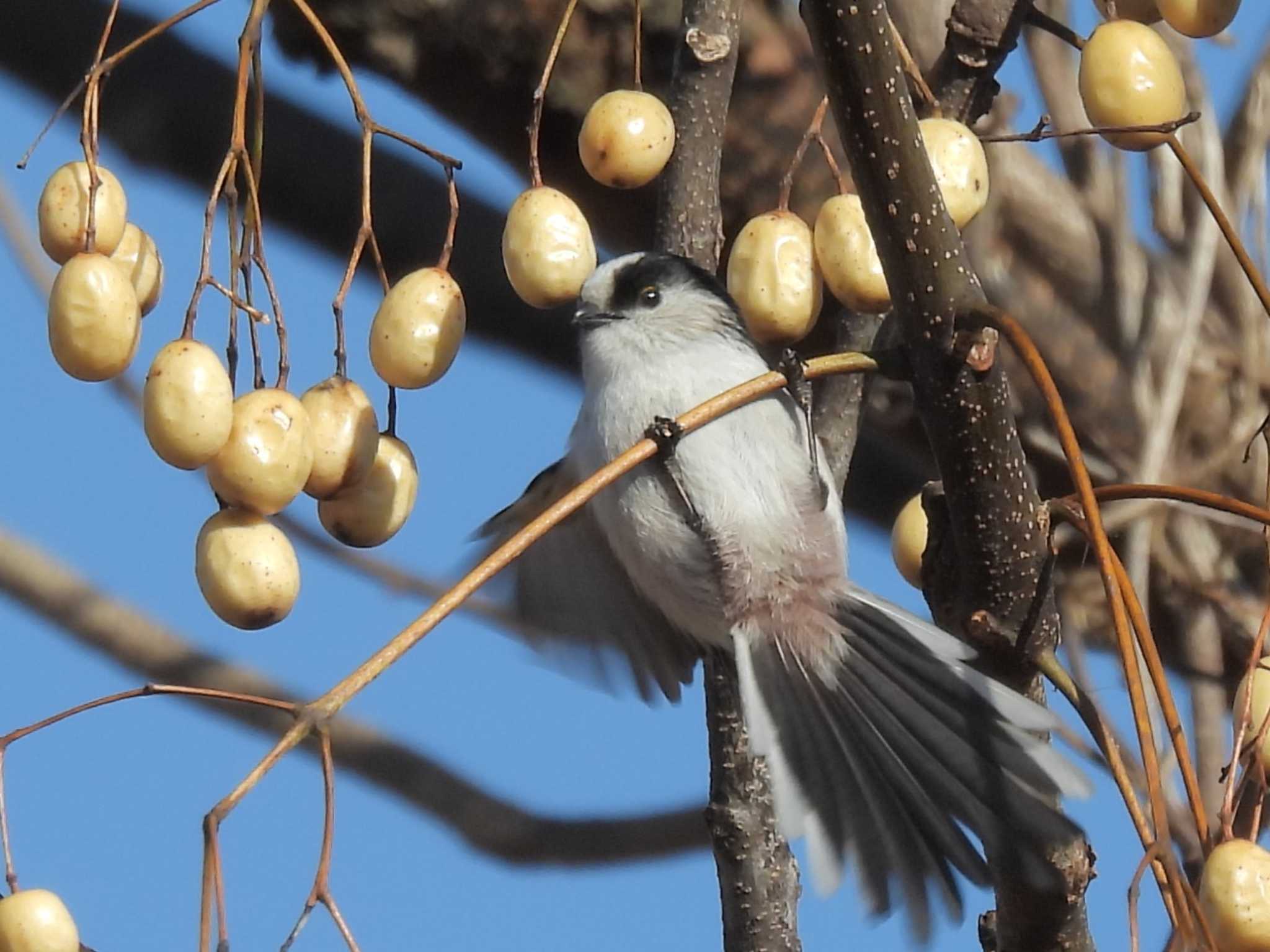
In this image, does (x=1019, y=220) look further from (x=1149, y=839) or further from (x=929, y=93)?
(x=1149, y=839)

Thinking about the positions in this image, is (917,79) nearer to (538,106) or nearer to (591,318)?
(538,106)

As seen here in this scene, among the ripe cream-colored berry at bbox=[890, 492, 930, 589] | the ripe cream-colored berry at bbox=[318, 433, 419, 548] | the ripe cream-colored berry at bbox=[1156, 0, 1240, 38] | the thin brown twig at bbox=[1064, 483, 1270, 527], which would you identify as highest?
the ripe cream-colored berry at bbox=[1156, 0, 1240, 38]

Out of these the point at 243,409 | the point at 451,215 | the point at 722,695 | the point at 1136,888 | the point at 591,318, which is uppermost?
the point at 591,318

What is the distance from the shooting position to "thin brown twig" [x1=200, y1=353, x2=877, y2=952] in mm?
908

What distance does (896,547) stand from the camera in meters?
1.46

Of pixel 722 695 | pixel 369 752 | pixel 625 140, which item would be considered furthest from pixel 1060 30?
pixel 369 752

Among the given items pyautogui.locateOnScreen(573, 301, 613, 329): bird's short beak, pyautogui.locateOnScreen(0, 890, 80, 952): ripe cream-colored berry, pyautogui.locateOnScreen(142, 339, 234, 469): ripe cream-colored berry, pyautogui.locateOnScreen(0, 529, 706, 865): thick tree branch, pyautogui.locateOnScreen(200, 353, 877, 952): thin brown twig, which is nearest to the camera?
pyautogui.locateOnScreen(200, 353, 877, 952): thin brown twig

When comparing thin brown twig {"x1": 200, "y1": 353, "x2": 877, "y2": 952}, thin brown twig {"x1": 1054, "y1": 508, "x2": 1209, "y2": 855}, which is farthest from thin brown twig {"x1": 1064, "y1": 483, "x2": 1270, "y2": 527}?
thin brown twig {"x1": 200, "y1": 353, "x2": 877, "y2": 952}

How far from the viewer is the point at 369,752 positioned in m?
2.04

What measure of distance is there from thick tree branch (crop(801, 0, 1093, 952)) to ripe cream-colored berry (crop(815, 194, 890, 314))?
0.13 meters

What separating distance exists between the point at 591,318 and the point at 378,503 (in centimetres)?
50

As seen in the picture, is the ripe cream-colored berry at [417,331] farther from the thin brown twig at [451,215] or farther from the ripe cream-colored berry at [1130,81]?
the ripe cream-colored berry at [1130,81]

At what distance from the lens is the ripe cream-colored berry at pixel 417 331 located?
4.18 ft

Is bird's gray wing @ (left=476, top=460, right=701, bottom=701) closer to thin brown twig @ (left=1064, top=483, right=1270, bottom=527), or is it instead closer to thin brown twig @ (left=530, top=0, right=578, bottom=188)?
thin brown twig @ (left=530, top=0, right=578, bottom=188)
